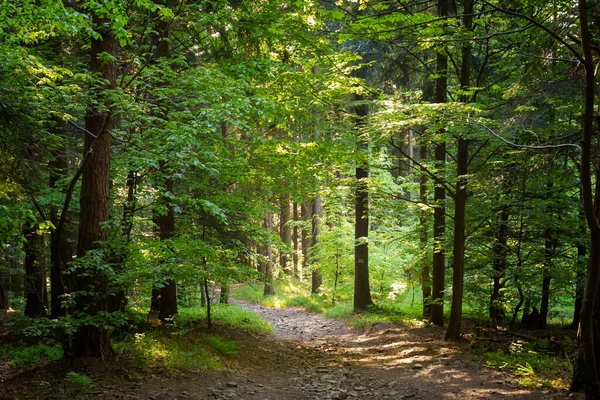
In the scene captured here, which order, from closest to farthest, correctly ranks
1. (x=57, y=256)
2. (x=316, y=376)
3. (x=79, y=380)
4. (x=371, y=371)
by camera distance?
1. (x=79, y=380)
2. (x=57, y=256)
3. (x=316, y=376)
4. (x=371, y=371)

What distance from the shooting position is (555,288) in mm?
10812

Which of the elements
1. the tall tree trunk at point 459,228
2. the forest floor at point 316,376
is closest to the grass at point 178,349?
the forest floor at point 316,376

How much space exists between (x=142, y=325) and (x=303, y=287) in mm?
18866

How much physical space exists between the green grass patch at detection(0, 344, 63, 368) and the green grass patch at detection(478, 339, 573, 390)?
8583 mm

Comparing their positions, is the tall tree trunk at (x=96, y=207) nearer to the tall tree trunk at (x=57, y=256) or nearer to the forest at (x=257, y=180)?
the forest at (x=257, y=180)

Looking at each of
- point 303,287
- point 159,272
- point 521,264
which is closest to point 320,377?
point 159,272

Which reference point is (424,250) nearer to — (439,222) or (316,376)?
(439,222)

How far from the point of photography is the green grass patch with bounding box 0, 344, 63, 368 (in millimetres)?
8070

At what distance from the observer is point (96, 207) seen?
7066mm

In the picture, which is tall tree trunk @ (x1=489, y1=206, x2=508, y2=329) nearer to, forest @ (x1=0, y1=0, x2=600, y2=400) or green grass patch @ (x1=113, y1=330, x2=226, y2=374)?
forest @ (x1=0, y1=0, x2=600, y2=400)

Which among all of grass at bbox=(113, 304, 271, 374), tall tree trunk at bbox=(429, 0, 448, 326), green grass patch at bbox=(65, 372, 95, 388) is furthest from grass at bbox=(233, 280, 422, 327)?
green grass patch at bbox=(65, 372, 95, 388)

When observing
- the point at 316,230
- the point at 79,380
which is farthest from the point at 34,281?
the point at 316,230

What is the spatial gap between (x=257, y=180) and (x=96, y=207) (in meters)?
4.68

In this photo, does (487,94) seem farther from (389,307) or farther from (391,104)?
(389,307)
